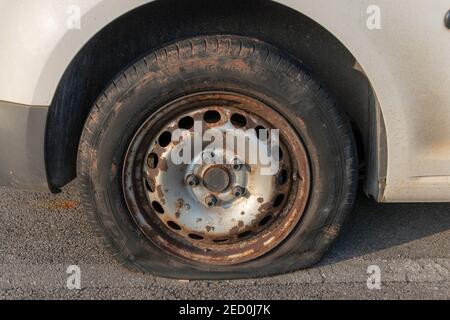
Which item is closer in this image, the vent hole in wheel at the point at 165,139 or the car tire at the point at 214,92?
the car tire at the point at 214,92

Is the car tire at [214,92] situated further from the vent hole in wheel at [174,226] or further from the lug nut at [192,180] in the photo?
the lug nut at [192,180]

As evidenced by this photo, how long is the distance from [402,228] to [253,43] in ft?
4.69

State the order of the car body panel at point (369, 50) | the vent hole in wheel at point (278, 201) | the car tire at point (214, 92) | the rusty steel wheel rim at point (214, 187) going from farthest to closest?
the vent hole in wheel at point (278, 201) < the rusty steel wheel rim at point (214, 187) < the car tire at point (214, 92) < the car body panel at point (369, 50)

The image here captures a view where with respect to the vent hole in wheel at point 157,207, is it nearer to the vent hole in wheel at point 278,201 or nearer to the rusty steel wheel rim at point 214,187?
the rusty steel wheel rim at point 214,187

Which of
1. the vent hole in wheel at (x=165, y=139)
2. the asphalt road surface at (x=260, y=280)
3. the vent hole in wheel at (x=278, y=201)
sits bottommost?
the asphalt road surface at (x=260, y=280)

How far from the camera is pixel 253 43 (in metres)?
2.49

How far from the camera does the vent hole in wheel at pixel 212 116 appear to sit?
8.61 feet

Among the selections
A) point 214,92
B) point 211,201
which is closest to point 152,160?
point 211,201

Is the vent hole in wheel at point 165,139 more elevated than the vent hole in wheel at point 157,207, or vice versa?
the vent hole in wheel at point 165,139

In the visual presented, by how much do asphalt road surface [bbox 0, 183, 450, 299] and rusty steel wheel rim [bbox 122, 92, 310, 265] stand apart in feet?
0.66

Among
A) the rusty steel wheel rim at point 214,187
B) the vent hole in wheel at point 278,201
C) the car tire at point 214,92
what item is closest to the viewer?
the car tire at point 214,92

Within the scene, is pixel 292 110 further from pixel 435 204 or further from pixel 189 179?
pixel 435 204

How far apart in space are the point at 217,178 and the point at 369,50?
2.88 ft
